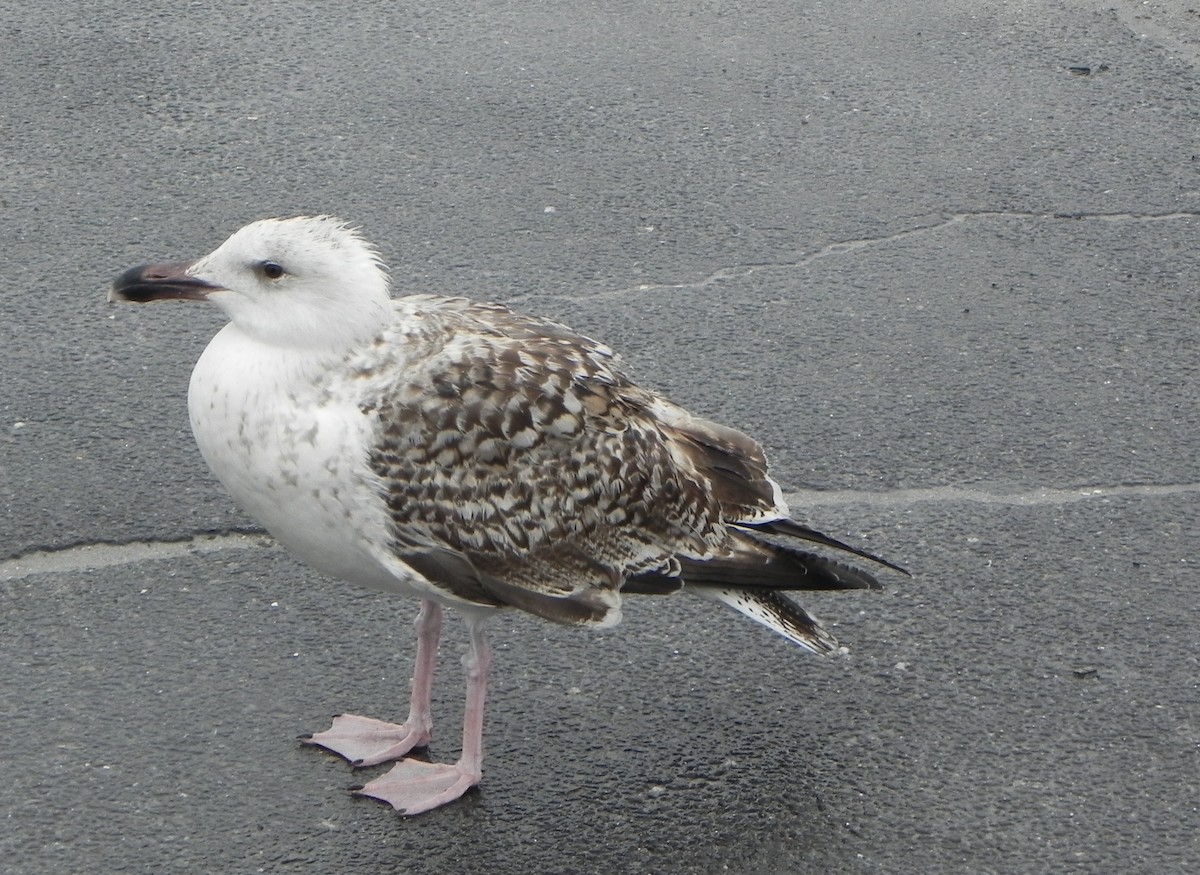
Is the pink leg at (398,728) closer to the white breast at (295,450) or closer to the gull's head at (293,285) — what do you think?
the white breast at (295,450)

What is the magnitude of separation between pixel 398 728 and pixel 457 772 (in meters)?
0.21

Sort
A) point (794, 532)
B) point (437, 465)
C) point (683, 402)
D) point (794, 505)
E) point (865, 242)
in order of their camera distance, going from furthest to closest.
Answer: point (865, 242), point (683, 402), point (794, 505), point (794, 532), point (437, 465)

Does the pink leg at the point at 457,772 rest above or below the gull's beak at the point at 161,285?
below

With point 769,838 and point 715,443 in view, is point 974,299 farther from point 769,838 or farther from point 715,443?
point 769,838

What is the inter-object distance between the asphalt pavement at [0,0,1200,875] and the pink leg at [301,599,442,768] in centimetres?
8

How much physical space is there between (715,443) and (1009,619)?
3.35ft

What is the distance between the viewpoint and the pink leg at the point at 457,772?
3896 mm

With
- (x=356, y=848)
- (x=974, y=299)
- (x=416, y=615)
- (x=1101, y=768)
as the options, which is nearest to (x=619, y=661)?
(x=416, y=615)

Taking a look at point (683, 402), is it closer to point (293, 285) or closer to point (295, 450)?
point (293, 285)

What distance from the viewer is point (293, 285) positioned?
3.76 metres

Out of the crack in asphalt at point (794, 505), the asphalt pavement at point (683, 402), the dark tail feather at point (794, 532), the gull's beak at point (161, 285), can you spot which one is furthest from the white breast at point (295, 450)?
the crack in asphalt at point (794, 505)

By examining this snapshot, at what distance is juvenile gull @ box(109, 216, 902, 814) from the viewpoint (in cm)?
364

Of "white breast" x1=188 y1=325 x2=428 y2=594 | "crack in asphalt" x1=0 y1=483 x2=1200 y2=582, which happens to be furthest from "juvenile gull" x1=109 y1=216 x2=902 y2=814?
"crack in asphalt" x1=0 y1=483 x2=1200 y2=582

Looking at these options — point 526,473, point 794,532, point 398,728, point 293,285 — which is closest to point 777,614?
point 794,532
